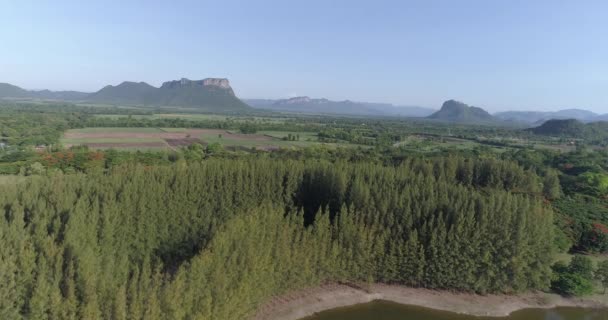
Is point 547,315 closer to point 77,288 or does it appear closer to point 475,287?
point 475,287

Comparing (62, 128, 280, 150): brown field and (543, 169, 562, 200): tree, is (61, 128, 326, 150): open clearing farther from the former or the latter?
(543, 169, 562, 200): tree

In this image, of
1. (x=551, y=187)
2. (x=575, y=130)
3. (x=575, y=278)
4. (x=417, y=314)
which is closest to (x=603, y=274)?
(x=575, y=278)

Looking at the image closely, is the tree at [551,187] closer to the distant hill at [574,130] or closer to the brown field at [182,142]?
the brown field at [182,142]

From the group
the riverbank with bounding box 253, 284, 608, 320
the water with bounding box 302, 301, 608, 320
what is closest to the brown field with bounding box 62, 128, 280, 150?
the riverbank with bounding box 253, 284, 608, 320

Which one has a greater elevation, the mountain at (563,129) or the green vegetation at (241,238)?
the mountain at (563,129)

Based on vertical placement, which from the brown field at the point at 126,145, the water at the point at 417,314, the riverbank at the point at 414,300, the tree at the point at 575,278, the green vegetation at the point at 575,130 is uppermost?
the green vegetation at the point at 575,130

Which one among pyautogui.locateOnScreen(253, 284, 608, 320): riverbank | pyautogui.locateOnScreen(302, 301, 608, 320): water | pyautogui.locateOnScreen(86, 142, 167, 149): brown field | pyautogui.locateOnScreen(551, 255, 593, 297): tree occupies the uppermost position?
pyautogui.locateOnScreen(86, 142, 167, 149): brown field

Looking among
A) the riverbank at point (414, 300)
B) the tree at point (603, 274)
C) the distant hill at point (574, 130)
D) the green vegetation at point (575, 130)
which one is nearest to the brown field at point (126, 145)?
the riverbank at point (414, 300)

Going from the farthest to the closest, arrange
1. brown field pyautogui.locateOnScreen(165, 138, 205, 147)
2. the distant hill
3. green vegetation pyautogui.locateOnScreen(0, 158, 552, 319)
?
the distant hill → brown field pyautogui.locateOnScreen(165, 138, 205, 147) → green vegetation pyautogui.locateOnScreen(0, 158, 552, 319)
